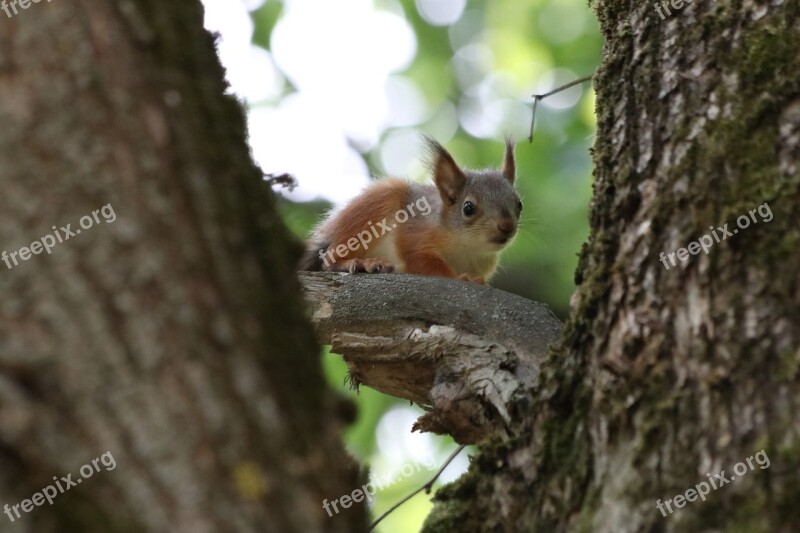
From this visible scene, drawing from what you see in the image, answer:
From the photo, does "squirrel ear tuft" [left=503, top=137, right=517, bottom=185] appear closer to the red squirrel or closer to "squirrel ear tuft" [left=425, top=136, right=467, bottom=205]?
the red squirrel

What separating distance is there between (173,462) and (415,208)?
17.7 feet

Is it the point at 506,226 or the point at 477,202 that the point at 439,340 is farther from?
the point at 477,202

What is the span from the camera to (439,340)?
3725 mm

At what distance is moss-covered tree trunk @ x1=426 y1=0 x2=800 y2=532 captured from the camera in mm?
2037

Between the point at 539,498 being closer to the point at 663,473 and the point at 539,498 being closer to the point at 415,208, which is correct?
the point at 663,473

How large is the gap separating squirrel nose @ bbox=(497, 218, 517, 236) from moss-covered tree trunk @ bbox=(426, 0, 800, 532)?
369 cm

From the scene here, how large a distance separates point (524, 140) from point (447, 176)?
5.30 feet

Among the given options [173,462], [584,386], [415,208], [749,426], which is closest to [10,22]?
[173,462]

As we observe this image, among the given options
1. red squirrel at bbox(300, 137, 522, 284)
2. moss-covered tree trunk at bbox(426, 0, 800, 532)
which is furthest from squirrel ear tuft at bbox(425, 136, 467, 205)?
moss-covered tree trunk at bbox(426, 0, 800, 532)
